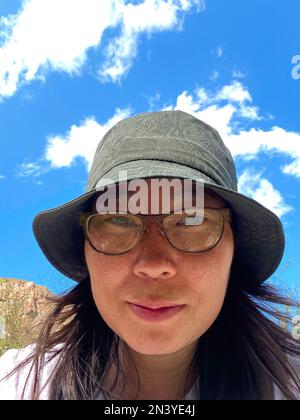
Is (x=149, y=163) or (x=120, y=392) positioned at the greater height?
(x=149, y=163)

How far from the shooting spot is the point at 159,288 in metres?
1.55

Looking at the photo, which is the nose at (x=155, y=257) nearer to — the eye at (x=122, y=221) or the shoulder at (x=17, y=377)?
the eye at (x=122, y=221)

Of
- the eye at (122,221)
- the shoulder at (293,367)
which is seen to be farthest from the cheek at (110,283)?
the shoulder at (293,367)

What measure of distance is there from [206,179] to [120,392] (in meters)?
1.08

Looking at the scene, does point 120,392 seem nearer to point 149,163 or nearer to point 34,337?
point 34,337

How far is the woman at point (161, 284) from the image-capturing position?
5.18 ft

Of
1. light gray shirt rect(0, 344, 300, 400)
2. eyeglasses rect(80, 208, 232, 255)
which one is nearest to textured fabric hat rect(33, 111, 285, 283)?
eyeglasses rect(80, 208, 232, 255)

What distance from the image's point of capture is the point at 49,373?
6.90ft

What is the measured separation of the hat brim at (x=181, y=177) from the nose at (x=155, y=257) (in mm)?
223

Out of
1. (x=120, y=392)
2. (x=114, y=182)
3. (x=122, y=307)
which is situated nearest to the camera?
(x=114, y=182)

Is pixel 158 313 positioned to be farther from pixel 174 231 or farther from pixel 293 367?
pixel 293 367

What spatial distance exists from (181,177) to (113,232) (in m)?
0.36

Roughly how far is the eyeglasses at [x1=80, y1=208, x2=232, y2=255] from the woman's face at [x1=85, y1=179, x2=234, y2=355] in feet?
0.08
